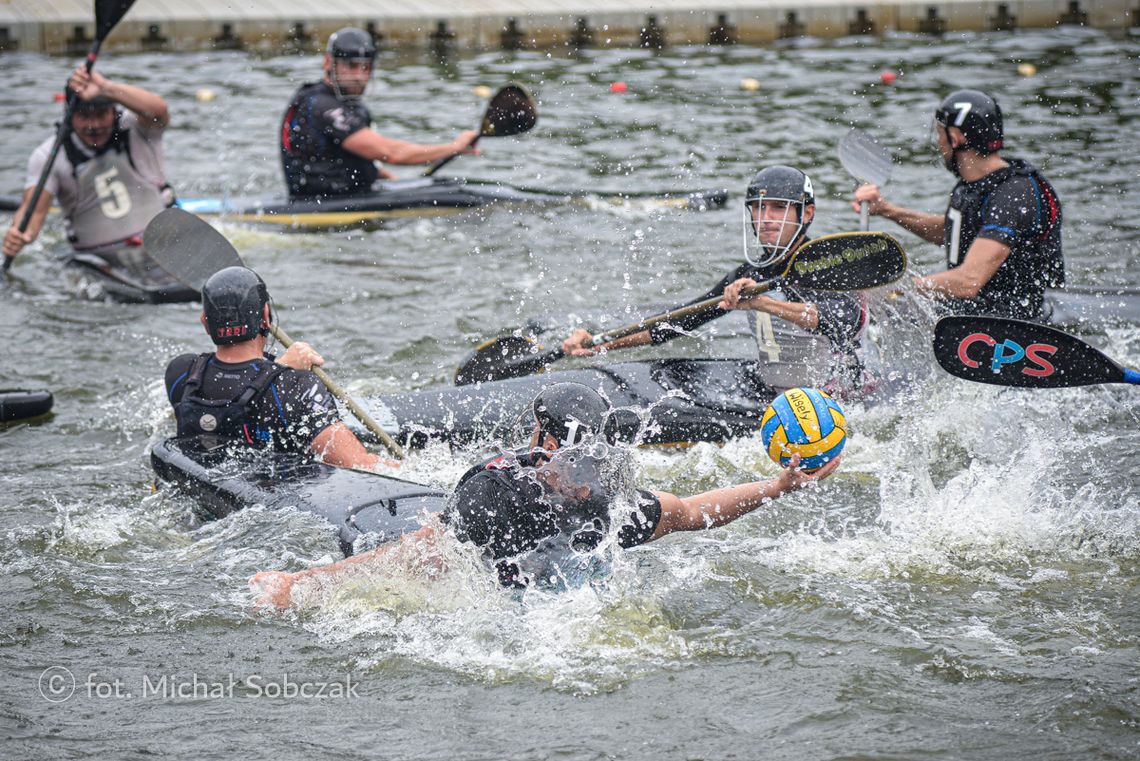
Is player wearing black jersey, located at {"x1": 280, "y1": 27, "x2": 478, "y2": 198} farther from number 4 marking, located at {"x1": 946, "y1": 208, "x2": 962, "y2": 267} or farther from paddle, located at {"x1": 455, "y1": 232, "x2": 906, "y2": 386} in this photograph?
paddle, located at {"x1": 455, "y1": 232, "x2": 906, "y2": 386}

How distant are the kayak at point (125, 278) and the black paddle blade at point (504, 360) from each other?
2.69 metres

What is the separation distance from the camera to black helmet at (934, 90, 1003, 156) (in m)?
6.78

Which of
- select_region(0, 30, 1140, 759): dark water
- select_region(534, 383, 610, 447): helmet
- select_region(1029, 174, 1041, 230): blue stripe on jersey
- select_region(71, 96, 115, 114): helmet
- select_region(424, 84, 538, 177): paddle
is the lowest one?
select_region(0, 30, 1140, 759): dark water

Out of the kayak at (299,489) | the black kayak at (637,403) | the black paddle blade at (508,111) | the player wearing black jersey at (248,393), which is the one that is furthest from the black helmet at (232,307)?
the black paddle blade at (508,111)

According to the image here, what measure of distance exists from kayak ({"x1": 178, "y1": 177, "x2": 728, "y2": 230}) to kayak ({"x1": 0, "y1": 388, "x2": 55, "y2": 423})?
3.04 meters

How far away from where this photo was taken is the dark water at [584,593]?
14.4ft

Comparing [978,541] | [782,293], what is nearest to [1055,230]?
[782,293]

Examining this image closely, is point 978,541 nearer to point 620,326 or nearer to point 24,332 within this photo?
point 620,326

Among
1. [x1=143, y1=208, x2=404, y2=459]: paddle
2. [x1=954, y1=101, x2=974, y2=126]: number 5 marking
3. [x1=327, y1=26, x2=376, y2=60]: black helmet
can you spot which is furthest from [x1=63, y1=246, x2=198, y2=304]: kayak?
[x1=954, y1=101, x2=974, y2=126]: number 5 marking

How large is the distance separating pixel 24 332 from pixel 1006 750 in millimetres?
6880

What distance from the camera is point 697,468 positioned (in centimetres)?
646

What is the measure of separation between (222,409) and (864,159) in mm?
4103

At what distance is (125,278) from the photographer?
925 centimetres

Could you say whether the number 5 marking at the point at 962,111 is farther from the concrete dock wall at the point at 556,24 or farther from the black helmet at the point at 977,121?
the concrete dock wall at the point at 556,24
